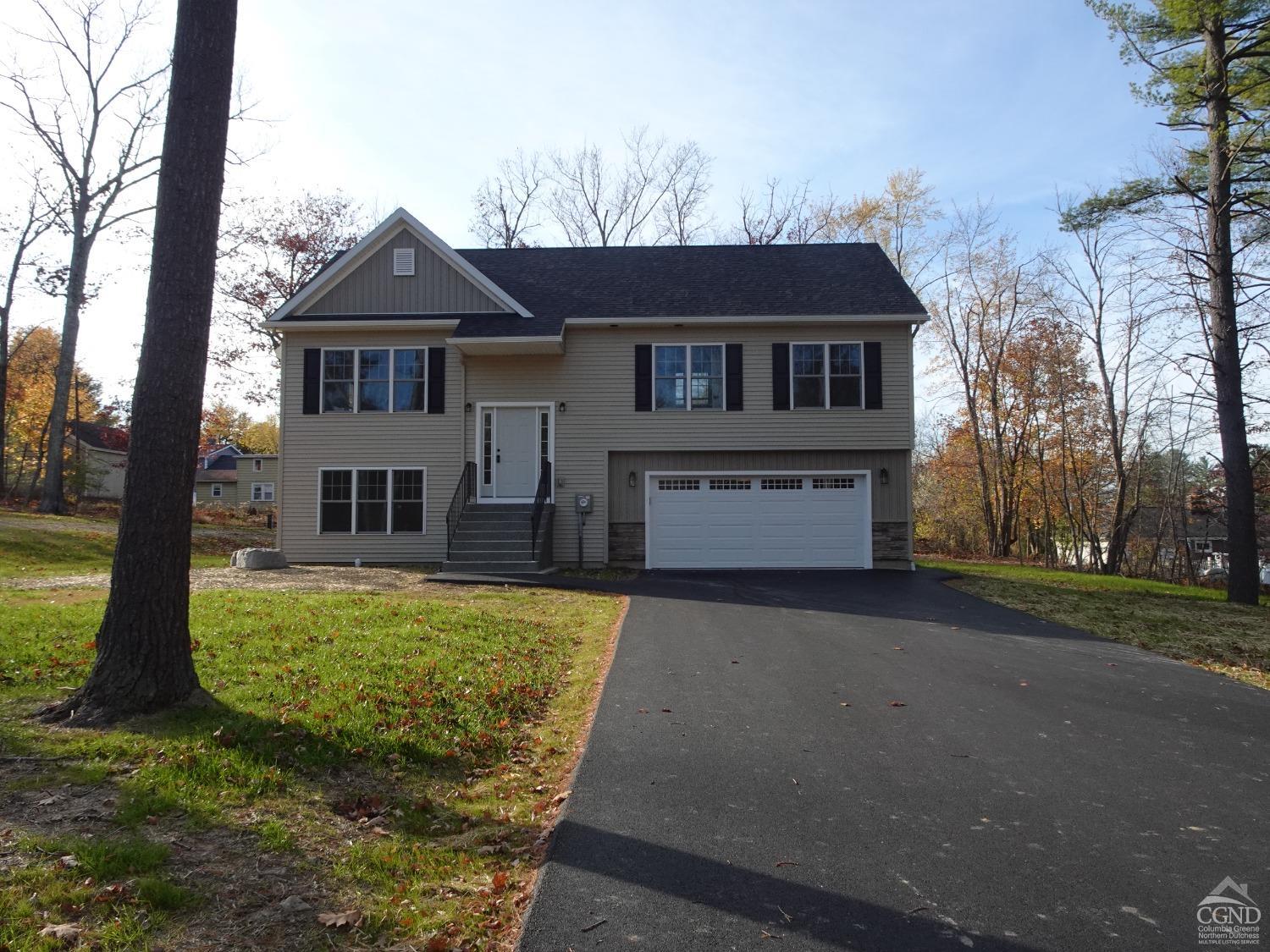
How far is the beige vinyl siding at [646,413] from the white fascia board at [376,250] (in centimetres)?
154

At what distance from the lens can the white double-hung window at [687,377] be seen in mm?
17016

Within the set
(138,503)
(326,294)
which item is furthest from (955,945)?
(326,294)

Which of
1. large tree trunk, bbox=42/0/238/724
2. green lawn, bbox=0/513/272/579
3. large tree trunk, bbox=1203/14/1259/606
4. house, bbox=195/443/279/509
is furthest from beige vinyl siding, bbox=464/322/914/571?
house, bbox=195/443/279/509

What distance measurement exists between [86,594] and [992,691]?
1090cm

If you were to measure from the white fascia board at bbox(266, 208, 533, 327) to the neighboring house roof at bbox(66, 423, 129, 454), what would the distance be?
24895mm

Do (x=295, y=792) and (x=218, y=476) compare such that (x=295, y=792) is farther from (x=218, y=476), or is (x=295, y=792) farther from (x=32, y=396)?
(x=218, y=476)

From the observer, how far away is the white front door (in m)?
16.9

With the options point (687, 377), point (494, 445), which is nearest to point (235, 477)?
point (494, 445)

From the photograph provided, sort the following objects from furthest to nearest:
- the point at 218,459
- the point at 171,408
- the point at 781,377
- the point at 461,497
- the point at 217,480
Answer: the point at 218,459 → the point at 217,480 → the point at 781,377 → the point at 461,497 → the point at 171,408

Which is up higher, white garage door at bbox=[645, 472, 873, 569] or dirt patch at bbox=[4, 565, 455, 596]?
white garage door at bbox=[645, 472, 873, 569]

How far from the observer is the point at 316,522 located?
666 inches

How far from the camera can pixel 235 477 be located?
49.2 metres

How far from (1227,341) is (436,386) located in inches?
620

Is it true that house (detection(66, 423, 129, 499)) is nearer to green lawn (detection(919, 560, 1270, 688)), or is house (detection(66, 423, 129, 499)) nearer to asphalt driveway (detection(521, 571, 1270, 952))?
green lawn (detection(919, 560, 1270, 688))
